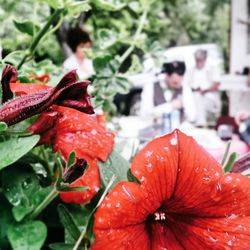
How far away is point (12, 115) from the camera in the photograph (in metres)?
0.37

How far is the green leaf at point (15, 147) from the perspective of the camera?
36cm

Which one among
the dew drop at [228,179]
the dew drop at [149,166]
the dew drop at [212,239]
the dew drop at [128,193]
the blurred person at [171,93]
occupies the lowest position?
the blurred person at [171,93]

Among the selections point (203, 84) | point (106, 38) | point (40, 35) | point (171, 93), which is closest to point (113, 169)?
point (40, 35)

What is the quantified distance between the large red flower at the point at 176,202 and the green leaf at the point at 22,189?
8 cm

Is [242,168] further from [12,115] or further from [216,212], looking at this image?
[12,115]

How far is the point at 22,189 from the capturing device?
15.5 inches

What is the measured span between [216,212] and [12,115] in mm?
160

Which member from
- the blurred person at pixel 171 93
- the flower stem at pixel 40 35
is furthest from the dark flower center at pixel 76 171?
the blurred person at pixel 171 93

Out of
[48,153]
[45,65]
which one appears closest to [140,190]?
[48,153]

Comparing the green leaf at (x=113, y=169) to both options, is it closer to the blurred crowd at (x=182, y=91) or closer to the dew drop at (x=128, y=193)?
the dew drop at (x=128, y=193)

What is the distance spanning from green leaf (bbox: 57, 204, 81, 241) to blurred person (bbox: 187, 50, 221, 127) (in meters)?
4.00

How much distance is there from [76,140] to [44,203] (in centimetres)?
5

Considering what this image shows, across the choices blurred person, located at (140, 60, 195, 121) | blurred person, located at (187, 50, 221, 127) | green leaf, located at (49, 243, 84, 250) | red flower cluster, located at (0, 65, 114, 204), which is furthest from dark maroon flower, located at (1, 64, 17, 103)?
blurred person, located at (187, 50, 221, 127)

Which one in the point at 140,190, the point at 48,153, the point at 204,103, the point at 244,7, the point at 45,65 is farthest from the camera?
the point at 244,7
